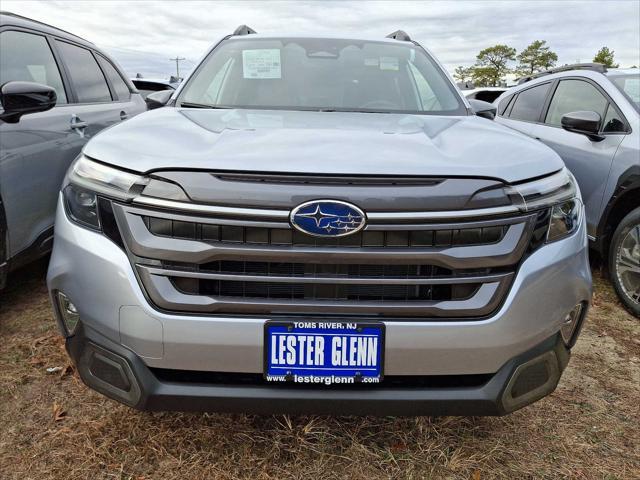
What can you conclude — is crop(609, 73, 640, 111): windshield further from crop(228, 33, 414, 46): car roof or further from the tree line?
the tree line

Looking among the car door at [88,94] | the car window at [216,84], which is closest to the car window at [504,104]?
the car window at [216,84]

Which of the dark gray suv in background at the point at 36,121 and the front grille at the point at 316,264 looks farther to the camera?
the dark gray suv in background at the point at 36,121

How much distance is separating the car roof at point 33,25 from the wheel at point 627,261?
416 cm

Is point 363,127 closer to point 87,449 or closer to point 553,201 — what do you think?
point 553,201

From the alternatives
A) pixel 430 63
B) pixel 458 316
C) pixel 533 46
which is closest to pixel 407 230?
pixel 458 316

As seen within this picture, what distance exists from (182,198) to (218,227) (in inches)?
5.4

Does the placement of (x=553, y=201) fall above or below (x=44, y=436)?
above

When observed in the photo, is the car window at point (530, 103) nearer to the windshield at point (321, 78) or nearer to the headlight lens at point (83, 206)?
the windshield at point (321, 78)

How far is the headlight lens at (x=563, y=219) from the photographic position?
1.80m

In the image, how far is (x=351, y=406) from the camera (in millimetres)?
1710

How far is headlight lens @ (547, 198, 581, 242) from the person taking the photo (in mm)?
1800

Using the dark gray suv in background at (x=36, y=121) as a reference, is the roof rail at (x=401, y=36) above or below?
above

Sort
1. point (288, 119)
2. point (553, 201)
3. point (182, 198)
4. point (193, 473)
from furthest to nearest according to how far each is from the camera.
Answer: point (288, 119) < point (193, 473) < point (553, 201) < point (182, 198)

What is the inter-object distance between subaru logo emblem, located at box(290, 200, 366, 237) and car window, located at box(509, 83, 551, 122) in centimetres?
409
